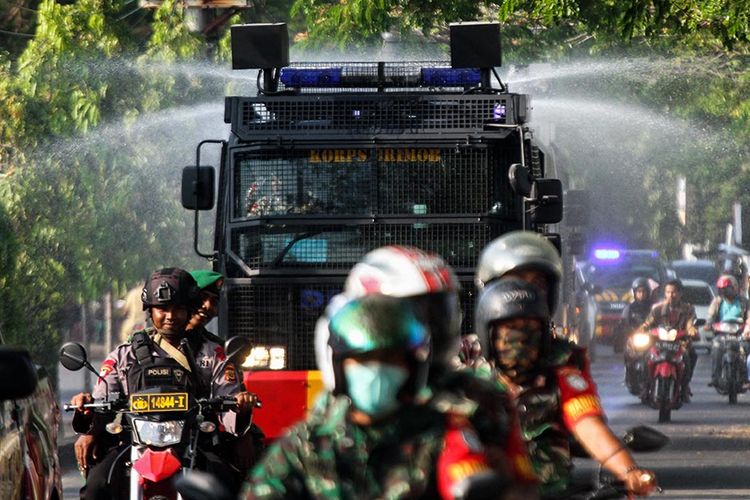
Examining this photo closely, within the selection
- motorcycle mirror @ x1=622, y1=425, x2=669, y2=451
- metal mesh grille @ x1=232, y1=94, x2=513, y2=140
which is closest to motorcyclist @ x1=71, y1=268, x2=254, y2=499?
motorcycle mirror @ x1=622, y1=425, x2=669, y2=451

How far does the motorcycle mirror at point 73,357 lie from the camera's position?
9.34 m

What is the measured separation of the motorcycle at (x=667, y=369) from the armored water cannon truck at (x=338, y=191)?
9.53 meters

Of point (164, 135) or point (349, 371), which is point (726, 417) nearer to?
point (164, 135)

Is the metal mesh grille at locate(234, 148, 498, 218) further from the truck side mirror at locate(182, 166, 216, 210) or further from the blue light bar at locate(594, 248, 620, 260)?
the blue light bar at locate(594, 248, 620, 260)

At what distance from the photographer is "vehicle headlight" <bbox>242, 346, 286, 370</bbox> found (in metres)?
13.9

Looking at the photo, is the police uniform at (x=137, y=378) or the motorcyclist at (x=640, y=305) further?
the motorcyclist at (x=640, y=305)

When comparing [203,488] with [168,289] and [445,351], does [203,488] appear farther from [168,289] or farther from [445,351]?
[168,289]

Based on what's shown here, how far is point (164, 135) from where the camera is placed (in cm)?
2750

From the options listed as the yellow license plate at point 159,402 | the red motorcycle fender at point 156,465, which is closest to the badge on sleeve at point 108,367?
the yellow license plate at point 159,402

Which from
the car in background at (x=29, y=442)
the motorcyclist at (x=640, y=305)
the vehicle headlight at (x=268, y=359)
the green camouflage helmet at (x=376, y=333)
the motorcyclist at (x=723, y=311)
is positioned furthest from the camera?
the motorcyclist at (x=640, y=305)

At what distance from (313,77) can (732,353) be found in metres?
12.4

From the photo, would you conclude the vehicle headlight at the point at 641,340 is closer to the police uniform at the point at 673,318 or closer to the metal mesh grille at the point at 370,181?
the police uniform at the point at 673,318

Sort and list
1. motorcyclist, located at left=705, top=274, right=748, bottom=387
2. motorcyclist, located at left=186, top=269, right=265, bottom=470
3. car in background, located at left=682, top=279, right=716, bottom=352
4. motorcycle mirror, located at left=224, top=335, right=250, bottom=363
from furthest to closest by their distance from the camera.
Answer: car in background, located at left=682, top=279, right=716, bottom=352 → motorcyclist, located at left=705, top=274, right=748, bottom=387 → motorcyclist, located at left=186, top=269, right=265, bottom=470 → motorcycle mirror, located at left=224, top=335, right=250, bottom=363

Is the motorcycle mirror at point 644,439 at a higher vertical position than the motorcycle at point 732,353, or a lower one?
higher
